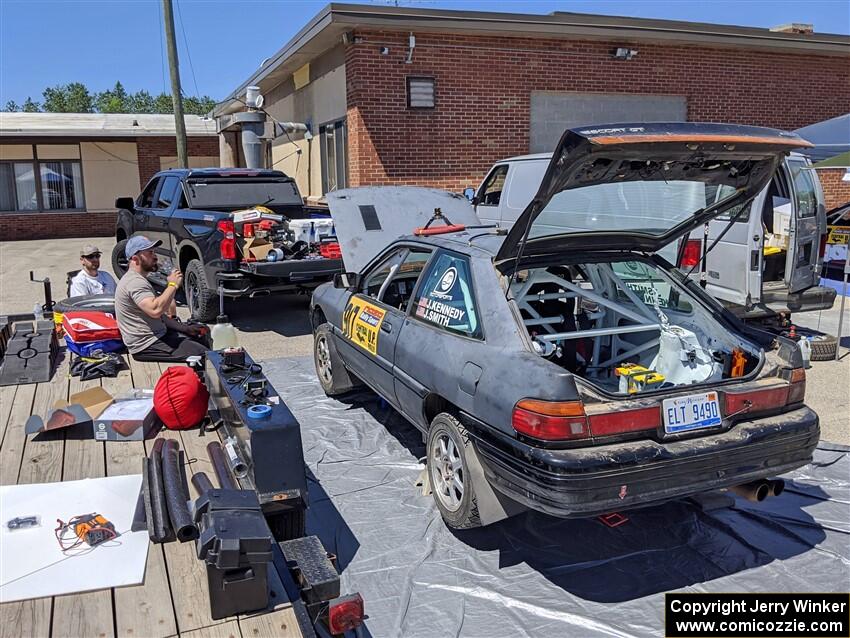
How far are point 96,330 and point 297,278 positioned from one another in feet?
10.7

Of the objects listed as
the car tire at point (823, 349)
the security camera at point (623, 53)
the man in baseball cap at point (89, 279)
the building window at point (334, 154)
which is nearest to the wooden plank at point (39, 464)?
the man in baseball cap at point (89, 279)

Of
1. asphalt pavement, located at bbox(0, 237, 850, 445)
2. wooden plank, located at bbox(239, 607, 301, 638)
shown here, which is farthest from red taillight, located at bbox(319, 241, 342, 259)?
wooden plank, located at bbox(239, 607, 301, 638)

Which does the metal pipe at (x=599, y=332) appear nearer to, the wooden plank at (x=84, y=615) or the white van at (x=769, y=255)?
the wooden plank at (x=84, y=615)

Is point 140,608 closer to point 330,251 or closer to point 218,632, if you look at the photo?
point 218,632

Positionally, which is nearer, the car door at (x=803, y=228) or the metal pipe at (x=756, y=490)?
the metal pipe at (x=756, y=490)

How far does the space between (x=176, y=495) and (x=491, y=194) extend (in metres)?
9.21

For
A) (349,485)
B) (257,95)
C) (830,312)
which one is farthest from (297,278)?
(257,95)

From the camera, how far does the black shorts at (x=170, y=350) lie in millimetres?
5492

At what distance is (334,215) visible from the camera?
7.00 metres

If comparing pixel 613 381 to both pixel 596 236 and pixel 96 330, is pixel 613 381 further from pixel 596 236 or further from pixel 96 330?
pixel 96 330

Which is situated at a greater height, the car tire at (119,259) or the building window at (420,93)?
the building window at (420,93)

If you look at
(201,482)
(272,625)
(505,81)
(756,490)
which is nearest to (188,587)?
(272,625)

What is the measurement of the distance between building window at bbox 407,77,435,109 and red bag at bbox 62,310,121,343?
8.03 m

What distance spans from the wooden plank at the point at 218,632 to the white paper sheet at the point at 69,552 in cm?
36
